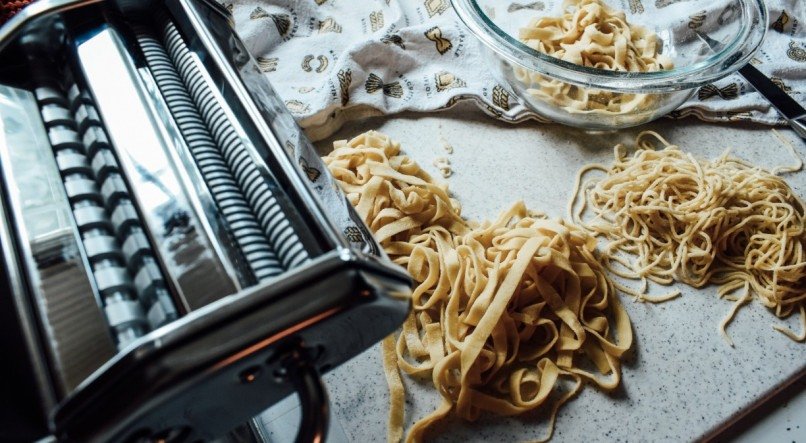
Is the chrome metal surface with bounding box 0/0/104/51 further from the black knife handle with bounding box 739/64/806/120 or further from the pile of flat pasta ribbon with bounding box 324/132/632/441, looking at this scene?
the black knife handle with bounding box 739/64/806/120

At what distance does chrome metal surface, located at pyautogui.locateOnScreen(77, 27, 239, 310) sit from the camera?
45 cm

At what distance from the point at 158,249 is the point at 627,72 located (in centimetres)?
73

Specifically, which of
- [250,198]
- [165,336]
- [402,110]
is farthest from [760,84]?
[165,336]

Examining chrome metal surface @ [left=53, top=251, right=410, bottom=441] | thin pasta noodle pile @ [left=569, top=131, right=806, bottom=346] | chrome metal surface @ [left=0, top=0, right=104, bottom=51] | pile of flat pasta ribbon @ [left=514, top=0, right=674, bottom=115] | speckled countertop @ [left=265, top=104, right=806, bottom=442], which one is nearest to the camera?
chrome metal surface @ [left=53, top=251, right=410, bottom=441]

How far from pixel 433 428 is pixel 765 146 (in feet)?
2.46

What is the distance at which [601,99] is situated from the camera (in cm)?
110

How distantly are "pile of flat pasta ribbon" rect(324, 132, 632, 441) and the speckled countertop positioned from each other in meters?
0.02

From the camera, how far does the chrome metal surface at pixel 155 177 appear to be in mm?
453

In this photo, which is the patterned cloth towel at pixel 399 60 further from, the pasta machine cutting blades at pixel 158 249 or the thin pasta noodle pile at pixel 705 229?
the pasta machine cutting blades at pixel 158 249

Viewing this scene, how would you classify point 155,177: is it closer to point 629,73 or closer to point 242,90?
point 242,90

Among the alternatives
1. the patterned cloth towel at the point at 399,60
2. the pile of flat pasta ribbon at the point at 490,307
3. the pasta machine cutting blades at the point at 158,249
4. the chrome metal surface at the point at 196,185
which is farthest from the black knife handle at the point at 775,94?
the chrome metal surface at the point at 196,185

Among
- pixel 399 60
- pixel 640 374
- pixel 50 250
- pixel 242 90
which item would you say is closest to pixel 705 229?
pixel 640 374

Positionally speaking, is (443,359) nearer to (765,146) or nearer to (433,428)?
(433,428)

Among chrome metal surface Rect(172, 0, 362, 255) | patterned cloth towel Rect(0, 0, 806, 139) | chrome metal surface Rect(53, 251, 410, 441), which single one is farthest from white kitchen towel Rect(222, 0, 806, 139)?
chrome metal surface Rect(53, 251, 410, 441)
